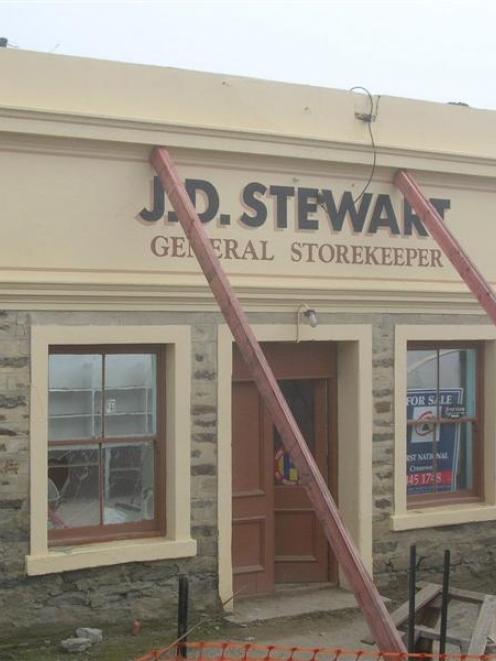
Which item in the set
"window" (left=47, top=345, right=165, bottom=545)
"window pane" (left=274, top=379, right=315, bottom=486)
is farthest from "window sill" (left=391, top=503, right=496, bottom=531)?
"window" (left=47, top=345, right=165, bottom=545)

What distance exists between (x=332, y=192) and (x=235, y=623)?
12.7 ft

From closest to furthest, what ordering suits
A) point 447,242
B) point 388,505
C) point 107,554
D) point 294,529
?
point 107,554, point 447,242, point 388,505, point 294,529

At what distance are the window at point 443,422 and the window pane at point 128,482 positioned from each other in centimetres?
265

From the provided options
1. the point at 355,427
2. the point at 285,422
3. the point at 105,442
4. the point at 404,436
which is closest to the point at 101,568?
the point at 105,442

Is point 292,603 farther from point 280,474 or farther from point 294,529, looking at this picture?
point 280,474

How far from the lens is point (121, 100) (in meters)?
8.03

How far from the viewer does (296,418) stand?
9.30 metres

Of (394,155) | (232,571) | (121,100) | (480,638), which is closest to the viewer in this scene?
(480,638)

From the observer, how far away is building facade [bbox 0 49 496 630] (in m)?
7.61

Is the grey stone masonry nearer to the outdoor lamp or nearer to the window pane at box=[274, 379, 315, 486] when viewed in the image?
the outdoor lamp

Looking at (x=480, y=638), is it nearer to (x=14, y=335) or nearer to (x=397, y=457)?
(x=397, y=457)

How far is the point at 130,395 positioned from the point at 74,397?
49cm

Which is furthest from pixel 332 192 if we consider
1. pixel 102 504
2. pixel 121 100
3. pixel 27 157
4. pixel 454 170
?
pixel 102 504

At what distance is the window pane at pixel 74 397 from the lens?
786 cm
